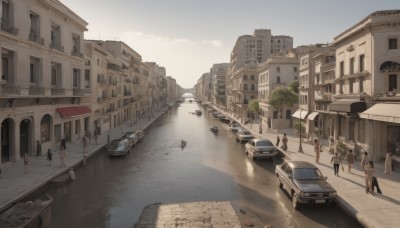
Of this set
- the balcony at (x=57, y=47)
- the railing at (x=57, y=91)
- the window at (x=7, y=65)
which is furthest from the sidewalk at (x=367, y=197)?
the balcony at (x=57, y=47)

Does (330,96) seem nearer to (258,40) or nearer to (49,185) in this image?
(49,185)

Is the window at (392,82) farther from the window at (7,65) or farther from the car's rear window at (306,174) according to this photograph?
the window at (7,65)

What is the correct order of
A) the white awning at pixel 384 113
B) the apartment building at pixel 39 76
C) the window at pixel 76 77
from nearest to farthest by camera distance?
the white awning at pixel 384 113 < the apartment building at pixel 39 76 < the window at pixel 76 77

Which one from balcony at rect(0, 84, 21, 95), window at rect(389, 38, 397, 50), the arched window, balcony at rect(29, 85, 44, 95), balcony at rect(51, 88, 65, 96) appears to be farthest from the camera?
balcony at rect(51, 88, 65, 96)

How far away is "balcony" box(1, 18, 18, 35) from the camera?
81.7 ft

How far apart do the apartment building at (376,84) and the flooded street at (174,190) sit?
24.5 ft

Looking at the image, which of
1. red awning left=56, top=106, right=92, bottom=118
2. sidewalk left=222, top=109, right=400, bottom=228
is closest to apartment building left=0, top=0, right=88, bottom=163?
red awning left=56, top=106, right=92, bottom=118

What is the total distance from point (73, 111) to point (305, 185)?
27913 mm

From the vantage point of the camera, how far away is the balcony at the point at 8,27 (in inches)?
981

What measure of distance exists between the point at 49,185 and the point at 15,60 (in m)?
11.1

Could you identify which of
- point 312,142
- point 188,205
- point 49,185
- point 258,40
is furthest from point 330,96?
point 258,40

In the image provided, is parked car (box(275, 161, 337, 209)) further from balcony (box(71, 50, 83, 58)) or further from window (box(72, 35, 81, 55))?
window (box(72, 35, 81, 55))

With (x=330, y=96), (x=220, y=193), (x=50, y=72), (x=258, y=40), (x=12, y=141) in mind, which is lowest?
(x=220, y=193)

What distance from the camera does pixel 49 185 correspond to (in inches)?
830
